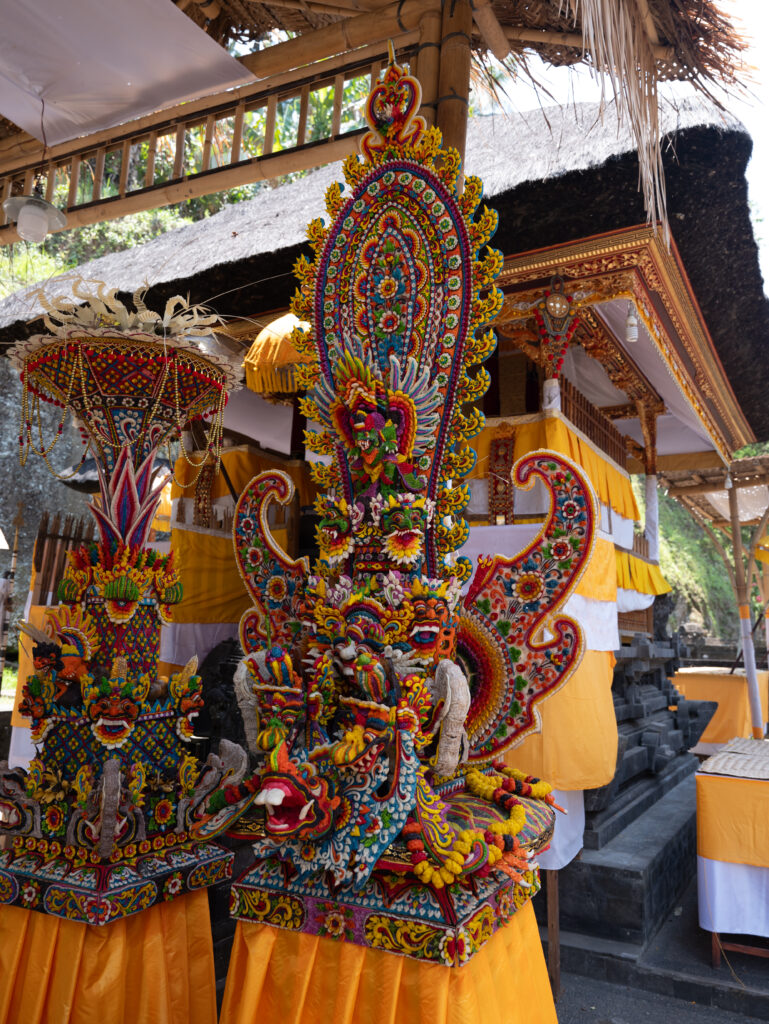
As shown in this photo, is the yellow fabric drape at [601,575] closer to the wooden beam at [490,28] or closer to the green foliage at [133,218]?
the wooden beam at [490,28]

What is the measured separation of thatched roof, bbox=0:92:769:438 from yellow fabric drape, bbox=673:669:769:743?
4.57 meters

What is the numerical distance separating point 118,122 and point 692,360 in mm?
4994

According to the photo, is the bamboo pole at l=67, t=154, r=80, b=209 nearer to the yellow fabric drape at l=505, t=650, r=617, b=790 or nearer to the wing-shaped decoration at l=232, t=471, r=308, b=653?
the wing-shaped decoration at l=232, t=471, r=308, b=653

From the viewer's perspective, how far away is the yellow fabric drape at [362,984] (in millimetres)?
1864

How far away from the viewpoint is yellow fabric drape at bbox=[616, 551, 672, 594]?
20.6ft

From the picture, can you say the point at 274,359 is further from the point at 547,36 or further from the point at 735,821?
the point at 735,821

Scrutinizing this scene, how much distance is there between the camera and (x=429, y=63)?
3104mm

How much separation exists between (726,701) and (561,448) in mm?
6923

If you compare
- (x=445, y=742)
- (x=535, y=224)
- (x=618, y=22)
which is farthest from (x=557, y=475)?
(x=535, y=224)

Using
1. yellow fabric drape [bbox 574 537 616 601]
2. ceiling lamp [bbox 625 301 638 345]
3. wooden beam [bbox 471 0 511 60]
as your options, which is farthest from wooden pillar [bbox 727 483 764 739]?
wooden beam [bbox 471 0 511 60]

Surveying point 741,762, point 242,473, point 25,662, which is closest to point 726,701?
point 741,762

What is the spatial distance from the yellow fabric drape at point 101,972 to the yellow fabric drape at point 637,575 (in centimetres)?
448

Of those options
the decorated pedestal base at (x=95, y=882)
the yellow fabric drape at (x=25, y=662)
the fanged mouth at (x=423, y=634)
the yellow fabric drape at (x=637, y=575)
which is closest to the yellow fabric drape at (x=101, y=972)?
the decorated pedestal base at (x=95, y=882)

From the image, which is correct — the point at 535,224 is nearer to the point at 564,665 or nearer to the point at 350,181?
the point at 350,181
